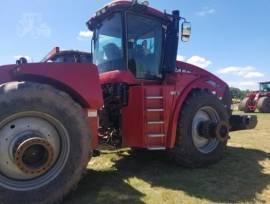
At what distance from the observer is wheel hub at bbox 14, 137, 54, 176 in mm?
3920

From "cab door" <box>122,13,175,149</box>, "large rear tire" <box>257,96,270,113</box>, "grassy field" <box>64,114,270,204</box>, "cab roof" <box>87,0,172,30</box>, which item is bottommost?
"grassy field" <box>64,114,270,204</box>

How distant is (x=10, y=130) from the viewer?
13.4 ft

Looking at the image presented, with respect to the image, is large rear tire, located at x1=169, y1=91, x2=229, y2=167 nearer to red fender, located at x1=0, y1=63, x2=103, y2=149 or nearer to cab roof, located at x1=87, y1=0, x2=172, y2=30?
cab roof, located at x1=87, y1=0, x2=172, y2=30

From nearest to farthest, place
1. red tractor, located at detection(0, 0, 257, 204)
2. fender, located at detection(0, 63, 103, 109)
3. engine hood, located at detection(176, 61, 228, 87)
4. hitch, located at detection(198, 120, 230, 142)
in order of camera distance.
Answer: red tractor, located at detection(0, 0, 257, 204)
fender, located at detection(0, 63, 103, 109)
hitch, located at detection(198, 120, 230, 142)
engine hood, located at detection(176, 61, 228, 87)

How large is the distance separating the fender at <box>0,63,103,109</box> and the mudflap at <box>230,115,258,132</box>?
3.92m

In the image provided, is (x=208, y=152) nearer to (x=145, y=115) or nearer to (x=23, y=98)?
(x=145, y=115)

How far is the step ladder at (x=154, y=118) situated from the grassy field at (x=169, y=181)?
0.52m

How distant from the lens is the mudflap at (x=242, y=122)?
7496 millimetres

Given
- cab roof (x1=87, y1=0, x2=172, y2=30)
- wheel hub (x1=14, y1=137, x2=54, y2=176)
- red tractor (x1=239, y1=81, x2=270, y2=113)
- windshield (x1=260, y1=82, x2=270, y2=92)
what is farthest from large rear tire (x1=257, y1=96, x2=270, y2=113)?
wheel hub (x1=14, y1=137, x2=54, y2=176)

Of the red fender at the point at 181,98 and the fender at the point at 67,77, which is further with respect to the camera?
the red fender at the point at 181,98

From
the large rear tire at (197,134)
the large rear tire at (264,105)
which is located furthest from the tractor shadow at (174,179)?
the large rear tire at (264,105)

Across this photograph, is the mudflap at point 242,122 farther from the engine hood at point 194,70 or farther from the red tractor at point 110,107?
the engine hood at point 194,70

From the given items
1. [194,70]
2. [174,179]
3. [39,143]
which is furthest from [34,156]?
[194,70]

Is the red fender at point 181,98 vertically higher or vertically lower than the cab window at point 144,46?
lower
